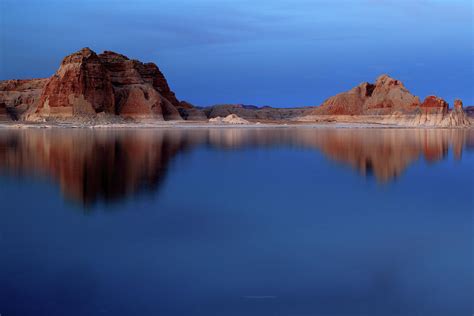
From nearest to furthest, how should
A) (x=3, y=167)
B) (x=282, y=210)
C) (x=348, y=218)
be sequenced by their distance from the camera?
(x=348, y=218) → (x=282, y=210) → (x=3, y=167)

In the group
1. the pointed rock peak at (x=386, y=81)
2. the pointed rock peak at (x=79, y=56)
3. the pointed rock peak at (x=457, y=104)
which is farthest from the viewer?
the pointed rock peak at (x=386, y=81)

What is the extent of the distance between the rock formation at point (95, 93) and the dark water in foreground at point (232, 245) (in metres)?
59.5

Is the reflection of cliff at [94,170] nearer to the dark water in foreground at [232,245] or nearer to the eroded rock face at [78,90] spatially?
the dark water in foreground at [232,245]

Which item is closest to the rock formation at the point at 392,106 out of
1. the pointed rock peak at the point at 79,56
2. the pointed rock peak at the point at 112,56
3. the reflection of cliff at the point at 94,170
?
the pointed rock peak at the point at 112,56

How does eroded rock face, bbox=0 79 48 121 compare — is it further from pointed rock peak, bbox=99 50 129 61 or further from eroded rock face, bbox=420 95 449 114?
eroded rock face, bbox=420 95 449 114

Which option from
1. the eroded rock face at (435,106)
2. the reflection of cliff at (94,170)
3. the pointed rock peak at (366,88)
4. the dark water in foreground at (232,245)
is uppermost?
the pointed rock peak at (366,88)

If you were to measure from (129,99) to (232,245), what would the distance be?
73142mm

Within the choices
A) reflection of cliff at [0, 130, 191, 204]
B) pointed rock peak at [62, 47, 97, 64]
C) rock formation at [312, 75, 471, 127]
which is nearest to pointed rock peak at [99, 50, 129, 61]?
pointed rock peak at [62, 47, 97, 64]

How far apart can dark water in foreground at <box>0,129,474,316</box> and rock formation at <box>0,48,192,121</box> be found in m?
59.5

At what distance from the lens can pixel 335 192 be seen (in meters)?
12.2

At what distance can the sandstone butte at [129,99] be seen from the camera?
235 ft

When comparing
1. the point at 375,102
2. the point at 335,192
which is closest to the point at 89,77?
the point at 375,102

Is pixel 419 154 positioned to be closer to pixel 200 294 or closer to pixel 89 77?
pixel 200 294

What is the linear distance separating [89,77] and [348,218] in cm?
6883
